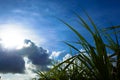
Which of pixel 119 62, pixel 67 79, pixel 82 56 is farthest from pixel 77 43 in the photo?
pixel 67 79

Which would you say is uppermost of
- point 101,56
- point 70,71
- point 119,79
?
point 70,71

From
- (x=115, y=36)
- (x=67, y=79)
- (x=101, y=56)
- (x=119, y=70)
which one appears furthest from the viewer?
(x=67, y=79)

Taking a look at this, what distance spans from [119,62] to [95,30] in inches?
23.9

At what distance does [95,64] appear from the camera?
11.8 ft

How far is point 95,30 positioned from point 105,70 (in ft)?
1.87

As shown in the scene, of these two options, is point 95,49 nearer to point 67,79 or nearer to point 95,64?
point 95,64

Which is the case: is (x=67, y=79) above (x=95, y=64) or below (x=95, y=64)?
above

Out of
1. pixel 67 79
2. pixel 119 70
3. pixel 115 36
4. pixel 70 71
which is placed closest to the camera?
pixel 119 70

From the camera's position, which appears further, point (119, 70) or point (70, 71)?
point (70, 71)

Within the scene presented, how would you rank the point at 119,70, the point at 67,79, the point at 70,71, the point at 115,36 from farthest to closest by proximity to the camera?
the point at 70,71
the point at 67,79
the point at 115,36
the point at 119,70

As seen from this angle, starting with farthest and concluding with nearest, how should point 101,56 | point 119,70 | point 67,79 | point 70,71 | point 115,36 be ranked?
point 70,71
point 67,79
point 115,36
point 119,70
point 101,56

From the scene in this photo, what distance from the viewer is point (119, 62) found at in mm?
3818

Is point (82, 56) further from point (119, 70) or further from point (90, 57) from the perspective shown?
point (119, 70)

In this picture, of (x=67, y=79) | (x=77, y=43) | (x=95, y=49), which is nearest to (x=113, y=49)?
(x=95, y=49)
